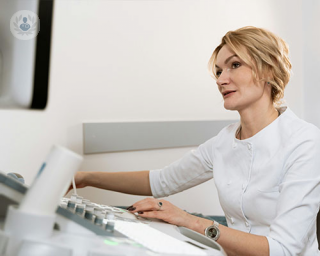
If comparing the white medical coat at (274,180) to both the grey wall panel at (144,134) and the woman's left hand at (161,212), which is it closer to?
the woman's left hand at (161,212)

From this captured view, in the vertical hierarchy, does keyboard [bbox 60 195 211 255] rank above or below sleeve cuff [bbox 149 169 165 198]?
above

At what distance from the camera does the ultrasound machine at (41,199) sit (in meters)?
0.51

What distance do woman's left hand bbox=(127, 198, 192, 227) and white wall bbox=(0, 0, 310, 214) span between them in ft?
2.11

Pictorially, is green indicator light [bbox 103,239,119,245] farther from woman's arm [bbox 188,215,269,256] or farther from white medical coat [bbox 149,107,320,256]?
white medical coat [bbox 149,107,320,256]

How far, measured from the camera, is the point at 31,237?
1.66 feet

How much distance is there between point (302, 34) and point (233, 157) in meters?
2.04

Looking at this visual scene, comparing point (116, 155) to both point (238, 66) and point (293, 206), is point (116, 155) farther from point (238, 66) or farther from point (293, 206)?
point (293, 206)

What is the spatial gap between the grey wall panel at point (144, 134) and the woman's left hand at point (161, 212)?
28.5 inches

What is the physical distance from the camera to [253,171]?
128 centimetres

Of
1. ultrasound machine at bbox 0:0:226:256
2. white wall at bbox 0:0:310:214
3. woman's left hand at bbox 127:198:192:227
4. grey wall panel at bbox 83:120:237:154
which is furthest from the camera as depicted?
grey wall panel at bbox 83:120:237:154

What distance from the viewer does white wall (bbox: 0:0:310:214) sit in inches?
60.3

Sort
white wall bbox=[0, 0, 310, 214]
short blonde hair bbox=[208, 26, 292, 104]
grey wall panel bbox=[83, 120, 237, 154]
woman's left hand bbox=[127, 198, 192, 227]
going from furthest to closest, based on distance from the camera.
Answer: grey wall panel bbox=[83, 120, 237, 154]
white wall bbox=[0, 0, 310, 214]
short blonde hair bbox=[208, 26, 292, 104]
woman's left hand bbox=[127, 198, 192, 227]

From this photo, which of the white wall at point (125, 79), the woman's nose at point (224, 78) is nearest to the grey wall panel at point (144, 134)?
the white wall at point (125, 79)

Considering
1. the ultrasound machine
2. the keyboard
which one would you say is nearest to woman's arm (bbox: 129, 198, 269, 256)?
the keyboard
